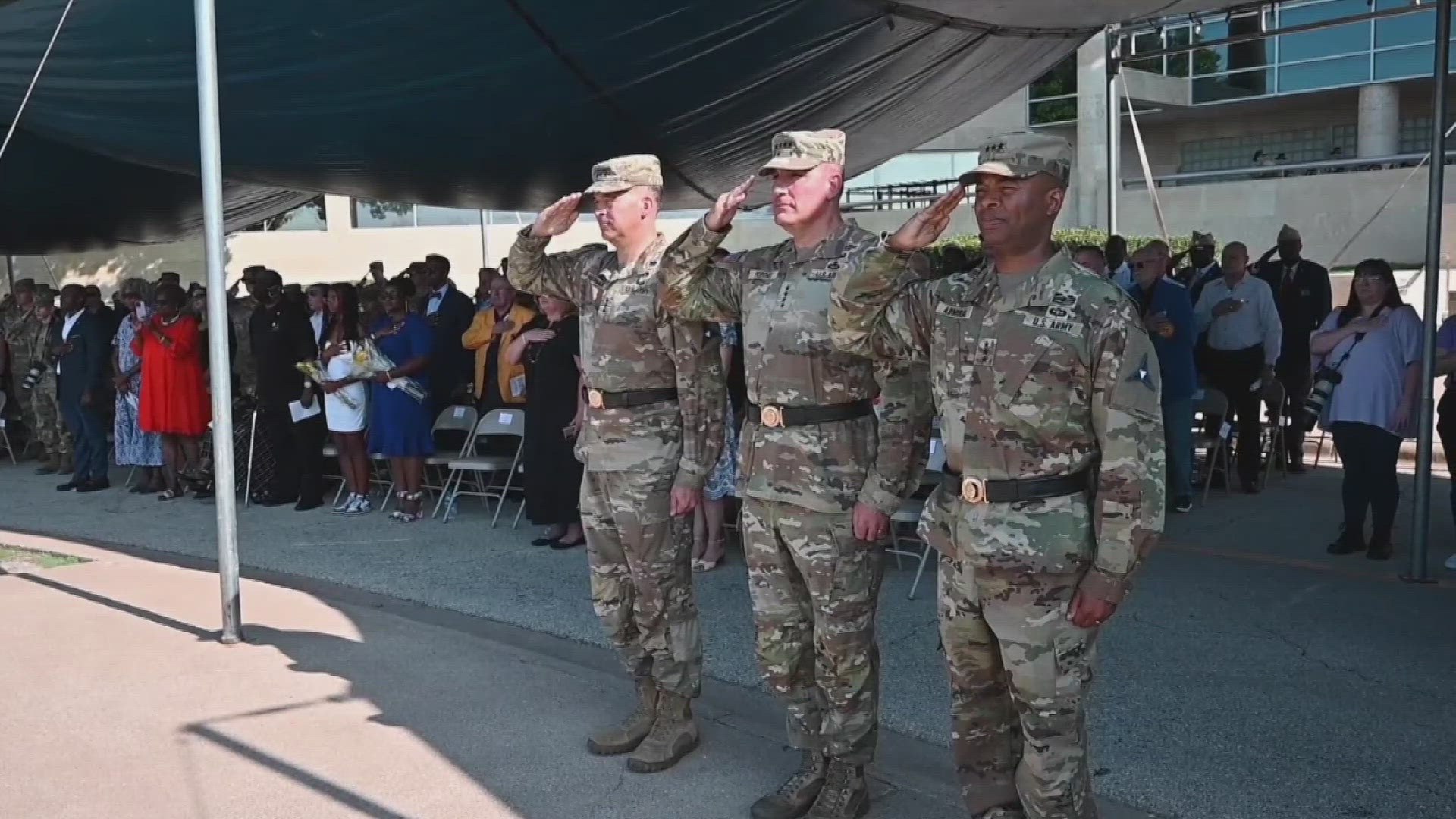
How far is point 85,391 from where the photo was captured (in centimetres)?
1094

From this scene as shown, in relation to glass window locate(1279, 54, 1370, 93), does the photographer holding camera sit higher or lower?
lower

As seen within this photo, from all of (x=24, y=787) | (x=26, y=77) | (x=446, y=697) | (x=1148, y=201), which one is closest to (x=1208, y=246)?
(x=446, y=697)

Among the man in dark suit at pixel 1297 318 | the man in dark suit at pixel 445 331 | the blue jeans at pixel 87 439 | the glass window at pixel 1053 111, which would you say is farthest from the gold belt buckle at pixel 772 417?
the glass window at pixel 1053 111

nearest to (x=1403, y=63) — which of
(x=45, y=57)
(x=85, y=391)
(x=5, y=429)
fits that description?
(x=85, y=391)

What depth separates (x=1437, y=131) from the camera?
5715mm

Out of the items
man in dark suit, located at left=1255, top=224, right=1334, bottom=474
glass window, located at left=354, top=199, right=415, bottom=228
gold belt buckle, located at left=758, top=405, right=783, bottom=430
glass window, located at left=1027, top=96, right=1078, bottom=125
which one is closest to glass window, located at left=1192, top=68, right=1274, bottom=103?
glass window, located at left=1027, top=96, right=1078, bottom=125

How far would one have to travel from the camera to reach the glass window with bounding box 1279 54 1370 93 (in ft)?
81.6

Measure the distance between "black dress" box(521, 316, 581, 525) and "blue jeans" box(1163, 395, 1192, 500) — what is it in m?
3.74

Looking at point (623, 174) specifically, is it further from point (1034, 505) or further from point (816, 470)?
point (1034, 505)

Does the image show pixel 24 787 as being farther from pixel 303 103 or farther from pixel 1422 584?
pixel 1422 584

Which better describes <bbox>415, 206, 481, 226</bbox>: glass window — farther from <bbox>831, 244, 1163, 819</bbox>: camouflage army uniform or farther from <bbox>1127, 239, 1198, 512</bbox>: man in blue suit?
<bbox>831, 244, 1163, 819</bbox>: camouflage army uniform

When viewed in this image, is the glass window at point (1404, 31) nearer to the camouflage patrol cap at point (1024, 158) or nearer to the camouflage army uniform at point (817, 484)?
the camouflage army uniform at point (817, 484)

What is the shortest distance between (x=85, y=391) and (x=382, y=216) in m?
15.7

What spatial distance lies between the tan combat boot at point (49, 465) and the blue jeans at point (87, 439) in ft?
3.79
